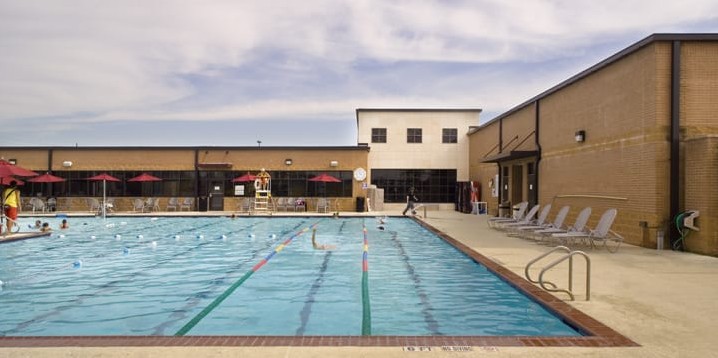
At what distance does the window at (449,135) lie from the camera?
1249 inches

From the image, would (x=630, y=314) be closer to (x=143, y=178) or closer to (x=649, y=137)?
(x=649, y=137)

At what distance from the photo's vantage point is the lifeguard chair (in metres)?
27.0

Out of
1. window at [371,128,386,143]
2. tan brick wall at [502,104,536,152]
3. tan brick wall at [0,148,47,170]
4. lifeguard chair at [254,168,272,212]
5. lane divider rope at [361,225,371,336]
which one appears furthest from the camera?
window at [371,128,386,143]

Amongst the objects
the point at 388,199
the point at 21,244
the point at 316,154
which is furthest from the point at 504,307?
the point at 388,199

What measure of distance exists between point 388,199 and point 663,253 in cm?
2102

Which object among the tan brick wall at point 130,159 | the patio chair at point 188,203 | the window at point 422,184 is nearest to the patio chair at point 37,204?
the tan brick wall at point 130,159

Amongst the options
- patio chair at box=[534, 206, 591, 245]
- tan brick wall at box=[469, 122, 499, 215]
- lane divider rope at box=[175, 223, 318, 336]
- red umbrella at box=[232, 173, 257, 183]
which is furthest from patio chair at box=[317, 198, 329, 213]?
patio chair at box=[534, 206, 591, 245]

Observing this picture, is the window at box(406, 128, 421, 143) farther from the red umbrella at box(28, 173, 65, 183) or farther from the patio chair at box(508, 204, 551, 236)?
the red umbrella at box(28, 173, 65, 183)

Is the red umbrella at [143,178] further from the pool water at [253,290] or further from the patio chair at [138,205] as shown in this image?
the pool water at [253,290]

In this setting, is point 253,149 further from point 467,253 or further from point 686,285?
point 686,285

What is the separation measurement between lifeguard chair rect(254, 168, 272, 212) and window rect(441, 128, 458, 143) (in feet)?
35.5

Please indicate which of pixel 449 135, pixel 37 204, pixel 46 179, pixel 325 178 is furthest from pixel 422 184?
pixel 37 204

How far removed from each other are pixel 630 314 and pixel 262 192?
929 inches

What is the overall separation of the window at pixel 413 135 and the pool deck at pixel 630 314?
2122cm
